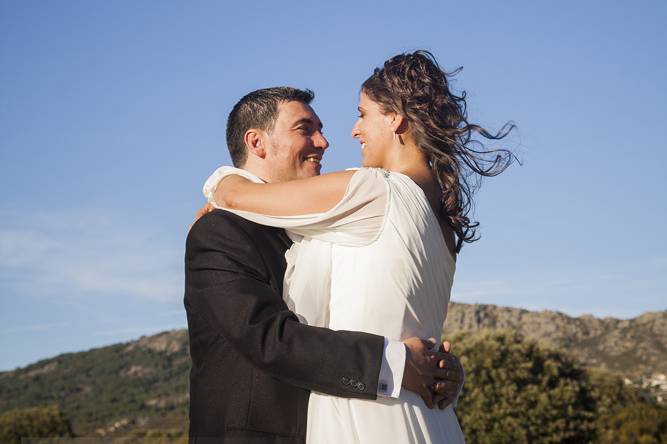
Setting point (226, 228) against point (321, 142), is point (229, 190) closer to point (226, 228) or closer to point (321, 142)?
point (226, 228)

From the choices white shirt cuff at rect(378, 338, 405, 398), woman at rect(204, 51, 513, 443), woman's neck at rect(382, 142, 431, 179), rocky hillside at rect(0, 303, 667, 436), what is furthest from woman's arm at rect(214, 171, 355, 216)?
rocky hillside at rect(0, 303, 667, 436)

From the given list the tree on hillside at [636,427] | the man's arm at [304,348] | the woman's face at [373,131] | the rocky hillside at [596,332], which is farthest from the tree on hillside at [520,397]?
the rocky hillside at [596,332]

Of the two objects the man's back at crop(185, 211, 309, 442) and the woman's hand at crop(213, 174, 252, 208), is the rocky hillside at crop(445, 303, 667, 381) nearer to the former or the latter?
the woman's hand at crop(213, 174, 252, 208)

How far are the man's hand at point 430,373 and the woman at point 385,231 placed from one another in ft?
0.16

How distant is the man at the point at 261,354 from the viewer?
3205 millimetres

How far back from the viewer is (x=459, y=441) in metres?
3.48

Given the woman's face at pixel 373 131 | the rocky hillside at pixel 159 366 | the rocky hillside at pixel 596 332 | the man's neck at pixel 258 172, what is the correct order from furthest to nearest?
1. the rocky hillside at pixel 159 366
2. the rocky hillside at pixel 596 332
3. the man's neck at pixel 258 172
4. the woman's face at pixel 373 131

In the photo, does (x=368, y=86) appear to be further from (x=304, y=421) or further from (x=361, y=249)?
(x=304, y=421)

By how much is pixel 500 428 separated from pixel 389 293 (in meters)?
26.2

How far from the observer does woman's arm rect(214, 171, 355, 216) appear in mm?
3455

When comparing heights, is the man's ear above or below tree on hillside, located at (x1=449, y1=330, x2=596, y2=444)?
above

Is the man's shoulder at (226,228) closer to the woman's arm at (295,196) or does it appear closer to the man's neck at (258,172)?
the woman's arm at (295,196)

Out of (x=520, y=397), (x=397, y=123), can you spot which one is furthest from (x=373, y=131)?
(x=520, y=397)

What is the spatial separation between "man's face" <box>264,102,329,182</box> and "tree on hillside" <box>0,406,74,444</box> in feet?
117
